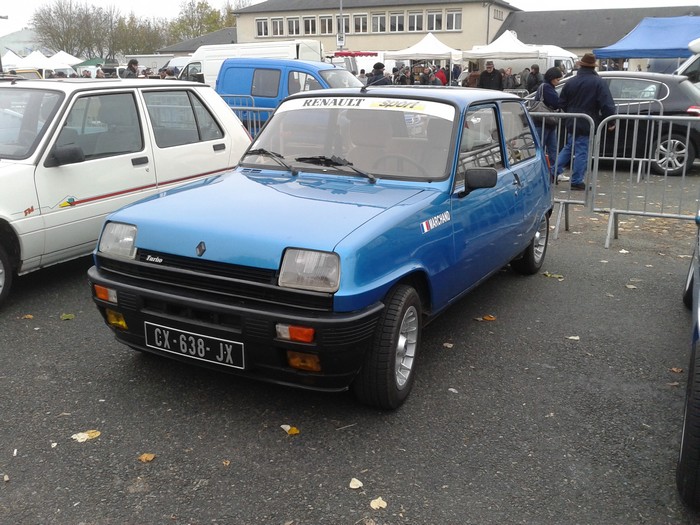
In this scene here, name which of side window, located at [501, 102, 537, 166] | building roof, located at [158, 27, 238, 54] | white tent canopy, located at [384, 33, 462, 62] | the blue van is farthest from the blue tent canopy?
building roof, located at [158, 27, 238, 54]

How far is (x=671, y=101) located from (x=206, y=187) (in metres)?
10.3

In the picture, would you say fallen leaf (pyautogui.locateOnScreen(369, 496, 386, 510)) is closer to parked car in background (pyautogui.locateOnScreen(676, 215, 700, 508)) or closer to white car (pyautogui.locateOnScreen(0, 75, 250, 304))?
parked car in background (pyautogui.locateOnScreen(676, 215, 700, 508))

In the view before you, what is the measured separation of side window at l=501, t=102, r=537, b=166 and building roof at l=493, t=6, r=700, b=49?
2842 inches

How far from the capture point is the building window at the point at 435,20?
229ft

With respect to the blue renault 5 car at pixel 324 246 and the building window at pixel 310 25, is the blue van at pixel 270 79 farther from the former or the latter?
the building window at pixel 310 25

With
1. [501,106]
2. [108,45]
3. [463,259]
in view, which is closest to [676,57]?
[501,106]

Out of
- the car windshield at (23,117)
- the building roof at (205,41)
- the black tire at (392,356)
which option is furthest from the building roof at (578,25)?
the black tire at (392,356)

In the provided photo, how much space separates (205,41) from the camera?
84312 millimetres

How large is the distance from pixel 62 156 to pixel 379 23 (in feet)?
238

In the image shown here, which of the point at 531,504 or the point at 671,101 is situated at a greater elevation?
the point at 671,101

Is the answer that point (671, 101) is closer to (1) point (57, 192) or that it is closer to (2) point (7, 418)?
(1) point (57, 192)

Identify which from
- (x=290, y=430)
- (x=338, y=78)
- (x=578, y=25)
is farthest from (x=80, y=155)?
(x=578, y=25)

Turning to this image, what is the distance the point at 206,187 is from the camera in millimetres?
4242

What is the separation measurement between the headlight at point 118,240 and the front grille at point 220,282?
0.19 ft
